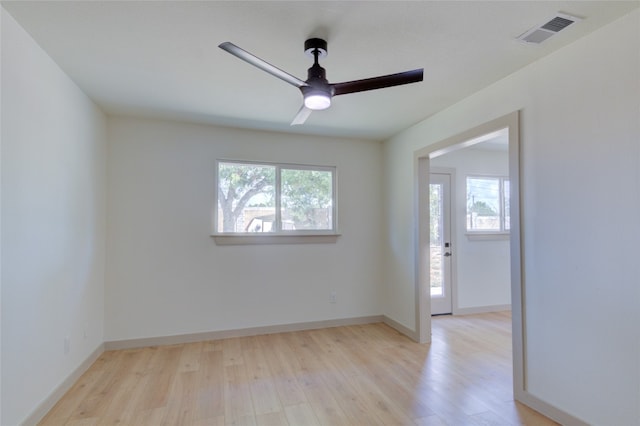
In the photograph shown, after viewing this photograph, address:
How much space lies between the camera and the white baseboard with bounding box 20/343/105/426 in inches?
81.1

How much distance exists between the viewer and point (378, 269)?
440cm

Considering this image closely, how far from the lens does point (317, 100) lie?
1.96 metres

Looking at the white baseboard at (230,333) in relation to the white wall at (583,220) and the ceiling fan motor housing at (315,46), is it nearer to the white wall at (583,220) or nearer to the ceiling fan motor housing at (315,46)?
the white wall at (583,220)

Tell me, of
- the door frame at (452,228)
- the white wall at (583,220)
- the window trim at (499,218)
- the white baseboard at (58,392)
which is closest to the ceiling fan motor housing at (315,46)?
the white wall at (583,220)

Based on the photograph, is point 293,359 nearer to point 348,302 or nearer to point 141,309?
point 348,302

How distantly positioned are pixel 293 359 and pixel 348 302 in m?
1.31

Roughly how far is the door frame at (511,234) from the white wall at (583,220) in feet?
0.17

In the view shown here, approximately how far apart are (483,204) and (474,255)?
82cm

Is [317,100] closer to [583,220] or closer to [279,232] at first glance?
[583,220]

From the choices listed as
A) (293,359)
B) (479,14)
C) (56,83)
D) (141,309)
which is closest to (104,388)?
(141,309)

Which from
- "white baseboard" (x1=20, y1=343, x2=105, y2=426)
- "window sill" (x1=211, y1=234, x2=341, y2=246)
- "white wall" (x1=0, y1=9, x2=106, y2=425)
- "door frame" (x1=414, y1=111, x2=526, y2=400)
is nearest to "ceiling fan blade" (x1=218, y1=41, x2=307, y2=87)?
"white wall" (x1=0, y1=9, x2=106, y2=425)

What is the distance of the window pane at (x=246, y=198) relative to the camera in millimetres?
3814

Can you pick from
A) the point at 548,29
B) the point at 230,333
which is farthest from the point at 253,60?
the point at 230,333

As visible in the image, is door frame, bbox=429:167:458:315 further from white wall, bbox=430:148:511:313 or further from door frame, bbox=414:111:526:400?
door frame, bbox=414:111:526:400
